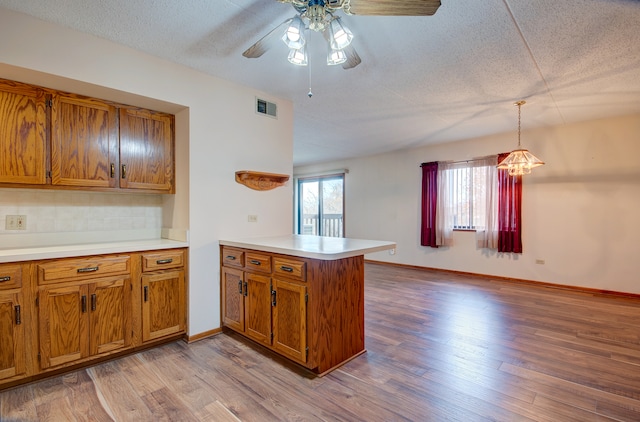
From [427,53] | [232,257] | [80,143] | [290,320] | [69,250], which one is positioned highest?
[427,53]

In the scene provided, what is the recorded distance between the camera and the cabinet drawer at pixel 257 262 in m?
2.39

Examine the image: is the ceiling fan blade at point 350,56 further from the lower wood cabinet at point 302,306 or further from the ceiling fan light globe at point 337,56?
the lower wood cabinet at point 302,306

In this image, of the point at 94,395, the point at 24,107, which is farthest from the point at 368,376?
the point at 24,107

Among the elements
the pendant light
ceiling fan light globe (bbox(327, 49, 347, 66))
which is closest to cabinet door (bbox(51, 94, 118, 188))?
ceiling fan light globe (bbox(327, 49, 347, 66))

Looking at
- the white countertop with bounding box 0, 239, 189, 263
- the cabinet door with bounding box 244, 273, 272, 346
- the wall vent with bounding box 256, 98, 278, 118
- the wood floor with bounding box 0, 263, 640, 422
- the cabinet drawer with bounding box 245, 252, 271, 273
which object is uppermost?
the wall vent with bounding box 256, 98, 278, 118

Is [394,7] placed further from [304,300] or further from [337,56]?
[304,300]

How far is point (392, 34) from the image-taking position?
7.13ft

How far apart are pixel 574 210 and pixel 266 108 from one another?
14.9ft

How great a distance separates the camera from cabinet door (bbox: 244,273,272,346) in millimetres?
2400

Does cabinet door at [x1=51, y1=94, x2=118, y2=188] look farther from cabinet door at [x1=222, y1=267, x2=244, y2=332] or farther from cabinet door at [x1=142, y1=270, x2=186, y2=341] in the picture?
cabinet door at [x1=222, y1=267, x2=244, y2=332]

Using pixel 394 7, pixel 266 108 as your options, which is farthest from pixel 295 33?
pixel 266 108

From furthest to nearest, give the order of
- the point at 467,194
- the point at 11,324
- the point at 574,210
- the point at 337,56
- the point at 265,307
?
the point at 467,194 → the point at 574,210 → the point at 265,307 → the point at 11,324 → the point at 337,56

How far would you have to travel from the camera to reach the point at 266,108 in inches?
127

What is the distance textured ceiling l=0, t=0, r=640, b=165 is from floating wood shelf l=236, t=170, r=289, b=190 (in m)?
0.89
